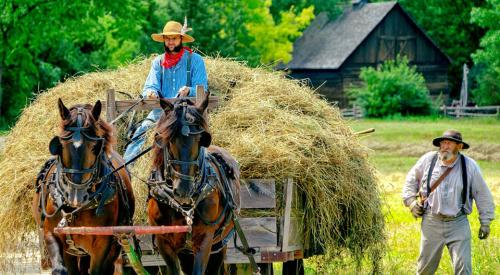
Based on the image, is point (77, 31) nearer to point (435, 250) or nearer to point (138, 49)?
point (138, 49)

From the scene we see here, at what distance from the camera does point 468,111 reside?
186ft

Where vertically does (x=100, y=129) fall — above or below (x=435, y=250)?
above

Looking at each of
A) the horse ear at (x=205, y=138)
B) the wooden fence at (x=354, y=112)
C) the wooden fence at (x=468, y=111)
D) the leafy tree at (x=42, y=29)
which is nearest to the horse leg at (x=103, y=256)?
the horse ear at (x=205, y=138)

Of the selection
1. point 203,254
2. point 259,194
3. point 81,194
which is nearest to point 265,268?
point 259,194

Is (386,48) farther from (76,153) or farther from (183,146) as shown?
(76,153)

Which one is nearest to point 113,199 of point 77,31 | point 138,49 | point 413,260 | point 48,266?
point 48,266

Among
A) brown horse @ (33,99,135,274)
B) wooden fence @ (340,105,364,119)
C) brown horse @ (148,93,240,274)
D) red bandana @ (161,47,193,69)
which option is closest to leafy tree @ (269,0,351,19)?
wooden fence @ (340,105,364,119)

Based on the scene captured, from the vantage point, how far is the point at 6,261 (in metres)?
9.37

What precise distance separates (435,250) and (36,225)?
12.2 ft

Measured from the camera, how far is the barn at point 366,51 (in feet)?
198

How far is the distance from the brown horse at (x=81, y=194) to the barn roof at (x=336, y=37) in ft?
169

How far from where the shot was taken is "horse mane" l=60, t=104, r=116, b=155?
24.9 feet

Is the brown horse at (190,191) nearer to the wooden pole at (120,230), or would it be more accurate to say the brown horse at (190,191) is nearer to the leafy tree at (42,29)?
the wooden pole at (120,230)

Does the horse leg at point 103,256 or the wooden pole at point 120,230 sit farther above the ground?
the wooden pole at point 120,230
